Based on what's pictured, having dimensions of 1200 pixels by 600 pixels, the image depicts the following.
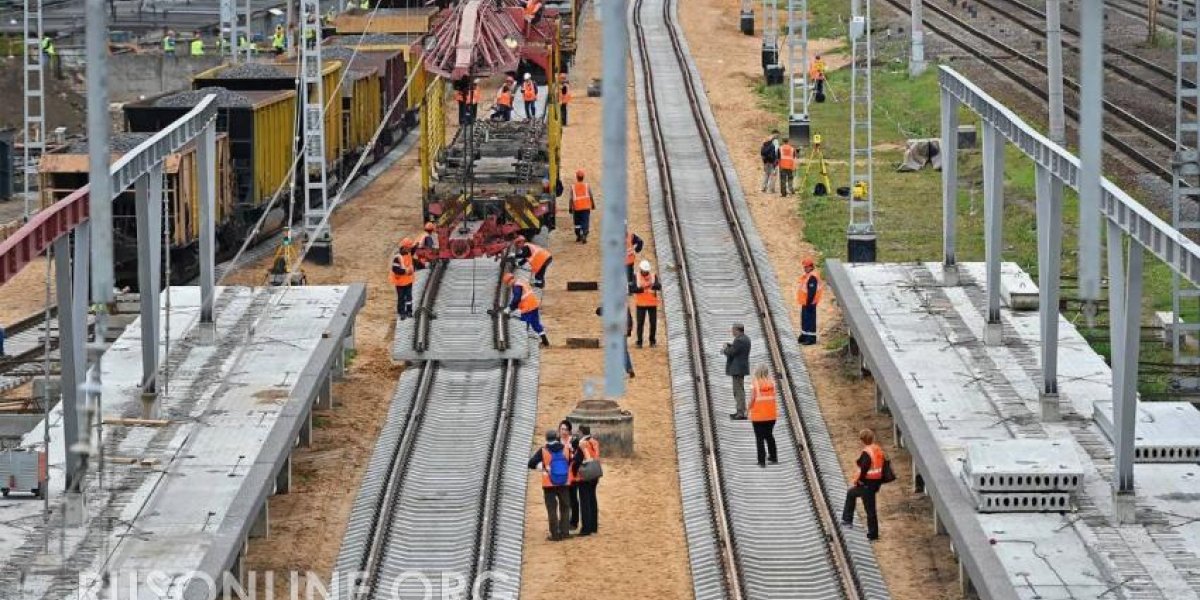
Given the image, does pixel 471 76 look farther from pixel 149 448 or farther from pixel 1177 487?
pixel 1177 487

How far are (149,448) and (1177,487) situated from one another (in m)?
10.5

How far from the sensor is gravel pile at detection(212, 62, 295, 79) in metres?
46.8

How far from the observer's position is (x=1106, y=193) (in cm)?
2355

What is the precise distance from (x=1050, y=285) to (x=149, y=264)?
970 cm

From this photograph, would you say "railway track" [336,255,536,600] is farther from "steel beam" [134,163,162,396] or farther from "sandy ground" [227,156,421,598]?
"steel beam" [134,163,162,396]

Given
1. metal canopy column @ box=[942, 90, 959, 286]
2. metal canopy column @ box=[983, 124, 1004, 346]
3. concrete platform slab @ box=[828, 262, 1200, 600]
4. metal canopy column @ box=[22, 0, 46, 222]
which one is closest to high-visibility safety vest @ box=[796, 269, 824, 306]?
concrete platform slab @ box=[828, 262, 1200, 600]

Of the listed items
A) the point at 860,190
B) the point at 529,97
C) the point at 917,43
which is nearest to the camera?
the point at 860,190

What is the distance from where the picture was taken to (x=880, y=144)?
179 ft

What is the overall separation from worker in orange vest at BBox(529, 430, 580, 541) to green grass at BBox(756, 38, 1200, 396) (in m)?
9.05

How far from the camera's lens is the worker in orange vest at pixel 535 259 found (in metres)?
36.2

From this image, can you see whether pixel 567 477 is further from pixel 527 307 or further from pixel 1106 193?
pixel 527 307

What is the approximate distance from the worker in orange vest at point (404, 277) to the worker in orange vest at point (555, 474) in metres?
10.2

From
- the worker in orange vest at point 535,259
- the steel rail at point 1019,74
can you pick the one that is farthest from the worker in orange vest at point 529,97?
the steel rail at point 1019,74

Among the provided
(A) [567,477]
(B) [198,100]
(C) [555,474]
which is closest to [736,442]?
(A) [567,477]
